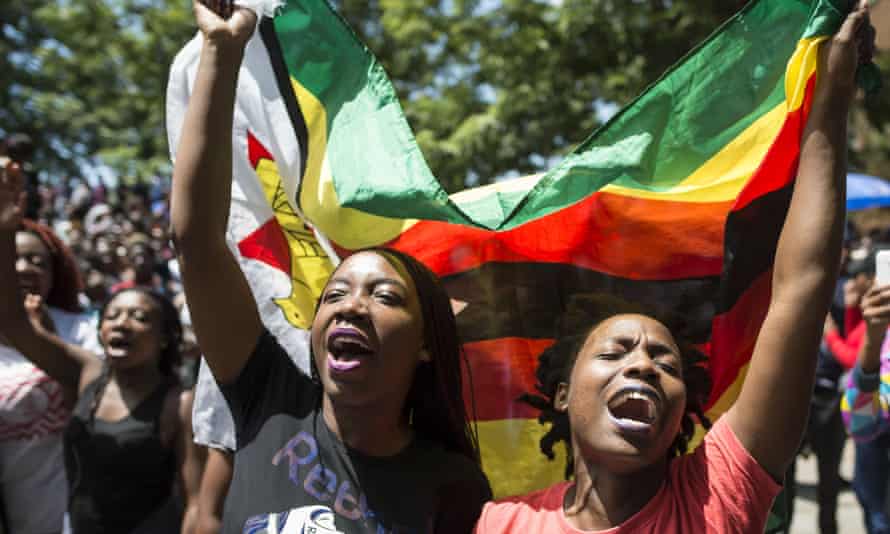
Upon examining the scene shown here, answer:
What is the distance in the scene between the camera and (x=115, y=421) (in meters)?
3.69

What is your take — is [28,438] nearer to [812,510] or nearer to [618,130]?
[618,130]

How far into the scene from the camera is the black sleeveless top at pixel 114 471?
140 inches

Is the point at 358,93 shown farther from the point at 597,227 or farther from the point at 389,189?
the point at 597,227

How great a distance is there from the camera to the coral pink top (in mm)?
1929

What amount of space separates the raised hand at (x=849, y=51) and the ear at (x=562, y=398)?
861 millimetres

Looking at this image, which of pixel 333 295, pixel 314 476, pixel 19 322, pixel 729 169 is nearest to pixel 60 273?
pixel 19 322

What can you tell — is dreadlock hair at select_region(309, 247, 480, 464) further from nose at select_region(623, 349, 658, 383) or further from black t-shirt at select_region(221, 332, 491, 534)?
nose at select_region(623, 349, 658, 383)

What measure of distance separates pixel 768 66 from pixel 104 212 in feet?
31.3

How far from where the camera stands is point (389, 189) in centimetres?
269

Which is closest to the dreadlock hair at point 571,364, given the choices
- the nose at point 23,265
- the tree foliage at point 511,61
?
the nose at point 23,265

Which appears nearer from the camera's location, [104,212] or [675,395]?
[675,395]

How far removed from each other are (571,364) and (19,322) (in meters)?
2.10

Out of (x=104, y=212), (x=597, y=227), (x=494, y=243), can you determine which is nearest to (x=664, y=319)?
(x=597, y=227)

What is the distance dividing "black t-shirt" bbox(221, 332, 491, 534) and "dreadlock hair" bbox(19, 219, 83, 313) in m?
2.34
